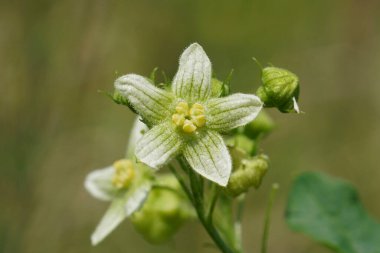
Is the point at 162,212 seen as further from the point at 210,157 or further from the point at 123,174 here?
the point at 210,157

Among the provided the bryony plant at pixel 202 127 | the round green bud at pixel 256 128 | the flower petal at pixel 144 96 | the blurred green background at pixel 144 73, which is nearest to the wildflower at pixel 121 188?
the bryony plant at pixel 202 127

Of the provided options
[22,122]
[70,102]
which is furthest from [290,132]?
[22,122]

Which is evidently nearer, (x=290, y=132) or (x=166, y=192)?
(x=166, y=192)

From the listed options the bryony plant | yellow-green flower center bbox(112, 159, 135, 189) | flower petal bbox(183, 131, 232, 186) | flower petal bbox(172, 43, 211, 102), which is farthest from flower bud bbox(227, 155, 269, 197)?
yellow-green flower center bbox(112, 159, 135, 189)

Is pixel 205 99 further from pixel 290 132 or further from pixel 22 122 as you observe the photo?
pixel 290 132

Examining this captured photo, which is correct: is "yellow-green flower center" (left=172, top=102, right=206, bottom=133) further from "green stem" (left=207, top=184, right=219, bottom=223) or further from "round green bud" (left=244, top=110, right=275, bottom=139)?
"round green bud" (left=244, top=110, right=275, bottom=139)

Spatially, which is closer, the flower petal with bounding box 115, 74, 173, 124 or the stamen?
the flower petal with bounding box 115, 74, 173, 124
